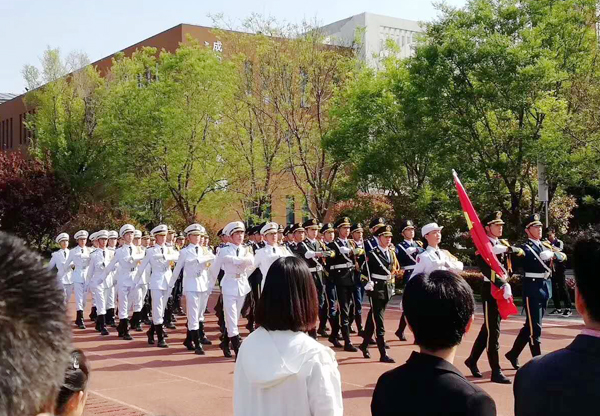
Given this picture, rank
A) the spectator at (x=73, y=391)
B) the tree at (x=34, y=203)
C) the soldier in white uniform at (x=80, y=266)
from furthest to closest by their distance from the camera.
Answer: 1. the tree at (x=34, y=203)
2. the soldier in white uniform at (x=80, y=266)
3. the spectator at (x=73, y=391)

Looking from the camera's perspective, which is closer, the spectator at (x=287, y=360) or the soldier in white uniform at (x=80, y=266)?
the spectator at (x=287, y=360)

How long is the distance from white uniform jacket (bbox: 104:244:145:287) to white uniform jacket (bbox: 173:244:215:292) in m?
2.65

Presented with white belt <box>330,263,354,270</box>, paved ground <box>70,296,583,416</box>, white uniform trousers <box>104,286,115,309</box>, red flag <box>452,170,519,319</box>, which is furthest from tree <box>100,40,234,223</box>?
red flag <box>452,170,519,319</box>

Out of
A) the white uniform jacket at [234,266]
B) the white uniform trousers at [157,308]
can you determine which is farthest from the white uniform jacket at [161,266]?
the white uniform jacket at [234,266]

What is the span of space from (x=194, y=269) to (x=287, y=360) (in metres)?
8.48

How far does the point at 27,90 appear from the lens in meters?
39.8

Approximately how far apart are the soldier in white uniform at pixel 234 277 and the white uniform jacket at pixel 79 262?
5608mm

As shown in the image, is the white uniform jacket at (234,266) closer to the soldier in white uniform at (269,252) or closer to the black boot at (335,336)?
the soldier in white uniform at (269,252)

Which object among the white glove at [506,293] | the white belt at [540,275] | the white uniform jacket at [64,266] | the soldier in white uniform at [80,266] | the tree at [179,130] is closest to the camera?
the white glove at [506,293]

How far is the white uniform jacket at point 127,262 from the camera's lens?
14.2 metres

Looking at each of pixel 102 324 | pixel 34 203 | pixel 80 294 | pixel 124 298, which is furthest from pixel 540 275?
pixel 34 203

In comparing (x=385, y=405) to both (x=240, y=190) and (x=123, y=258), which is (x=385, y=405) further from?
(x=240, y=190)

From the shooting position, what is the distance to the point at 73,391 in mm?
2346

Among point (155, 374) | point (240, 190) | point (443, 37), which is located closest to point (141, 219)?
point (240, 190)
